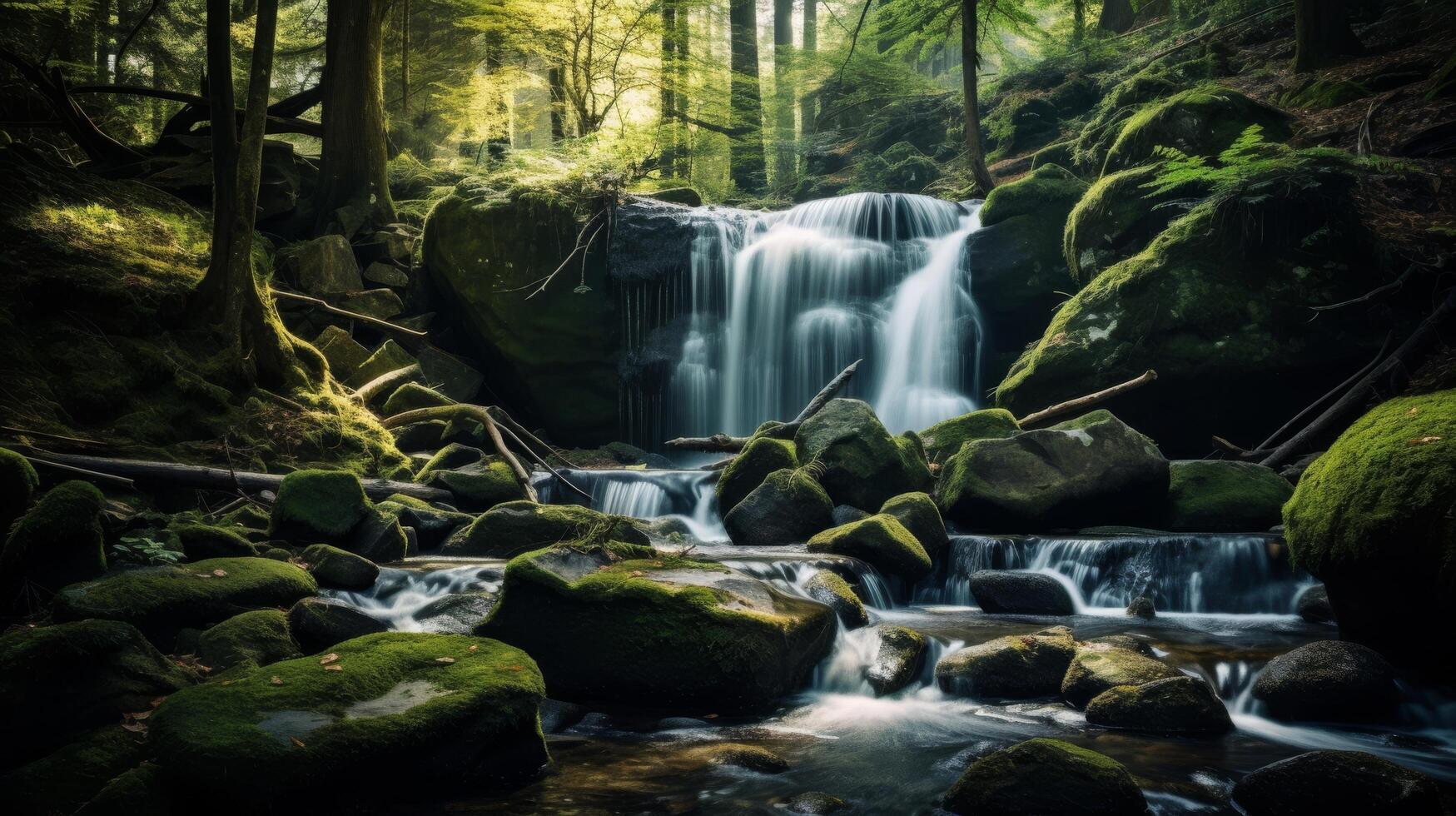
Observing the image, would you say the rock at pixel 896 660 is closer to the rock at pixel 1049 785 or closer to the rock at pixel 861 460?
the rock at pixel 1049 785

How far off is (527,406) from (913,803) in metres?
12.2

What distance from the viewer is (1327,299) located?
10141mm

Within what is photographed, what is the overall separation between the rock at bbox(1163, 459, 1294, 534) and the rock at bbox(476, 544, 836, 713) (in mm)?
5482

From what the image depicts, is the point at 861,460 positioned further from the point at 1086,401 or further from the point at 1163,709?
the point at 1163,709

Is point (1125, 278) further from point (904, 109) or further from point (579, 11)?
point (904, 109)

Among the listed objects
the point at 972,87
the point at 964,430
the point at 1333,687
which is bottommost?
the point at 1333,687

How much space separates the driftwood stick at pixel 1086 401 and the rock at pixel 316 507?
8233 mm

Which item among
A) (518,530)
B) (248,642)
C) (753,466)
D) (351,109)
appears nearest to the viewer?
(248,642)

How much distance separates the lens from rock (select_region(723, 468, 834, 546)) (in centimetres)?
921

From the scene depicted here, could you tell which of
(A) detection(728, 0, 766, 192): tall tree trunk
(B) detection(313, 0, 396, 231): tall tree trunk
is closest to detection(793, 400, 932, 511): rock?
(B) detection(313, 0, 396, 231): tall tree trunk

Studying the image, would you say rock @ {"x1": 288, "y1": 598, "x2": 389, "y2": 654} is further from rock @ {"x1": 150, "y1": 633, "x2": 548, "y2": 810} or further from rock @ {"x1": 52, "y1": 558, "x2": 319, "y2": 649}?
rock @ {"x1": 150, "y1": 633, "x2": 548, "y2": 810}

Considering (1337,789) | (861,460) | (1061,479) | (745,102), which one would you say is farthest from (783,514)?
(745,102)

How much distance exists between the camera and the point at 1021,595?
7.38 metres

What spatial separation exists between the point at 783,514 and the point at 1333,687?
528 centimetres
